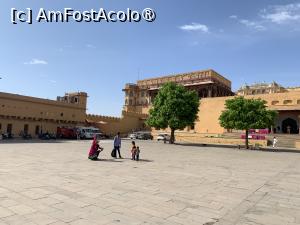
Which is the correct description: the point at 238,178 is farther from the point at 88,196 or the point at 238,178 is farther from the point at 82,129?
the point at 82,129

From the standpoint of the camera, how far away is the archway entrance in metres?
46.1

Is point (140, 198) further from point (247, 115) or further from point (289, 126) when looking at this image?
point (289, 126)

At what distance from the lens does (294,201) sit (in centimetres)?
877

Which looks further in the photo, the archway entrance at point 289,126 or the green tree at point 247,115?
the archway entrance at point 289,126

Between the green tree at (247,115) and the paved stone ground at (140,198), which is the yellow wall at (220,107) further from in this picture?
the paved stone ground at (140,198)

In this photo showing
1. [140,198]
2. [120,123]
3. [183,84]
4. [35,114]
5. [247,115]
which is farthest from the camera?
[183,84]

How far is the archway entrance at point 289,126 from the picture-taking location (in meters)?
46.1

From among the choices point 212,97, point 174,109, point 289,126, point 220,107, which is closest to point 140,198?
point 174,109

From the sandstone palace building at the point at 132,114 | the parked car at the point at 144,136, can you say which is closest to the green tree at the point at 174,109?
the sandstone palace building at the point at 132,114

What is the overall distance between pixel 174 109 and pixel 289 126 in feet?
67.3

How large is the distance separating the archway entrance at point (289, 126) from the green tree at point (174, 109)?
17.2 m

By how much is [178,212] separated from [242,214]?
1.50 m

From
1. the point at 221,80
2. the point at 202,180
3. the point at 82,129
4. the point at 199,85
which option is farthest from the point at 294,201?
the point at 221,80

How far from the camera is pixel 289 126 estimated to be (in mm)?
46688
